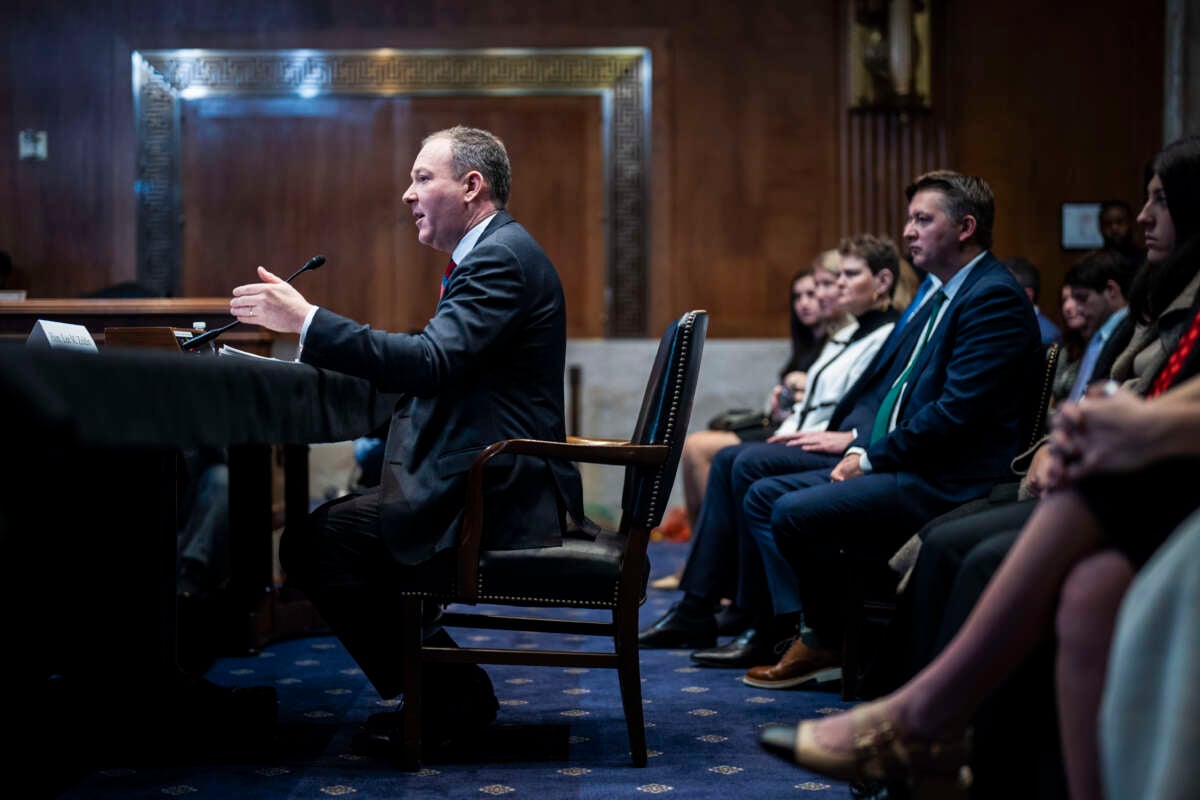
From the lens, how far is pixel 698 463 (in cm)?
491

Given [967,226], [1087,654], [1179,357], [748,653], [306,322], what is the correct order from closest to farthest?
[1087,654] < [1179,357] < [306,322] < [967,226] < [748,653]

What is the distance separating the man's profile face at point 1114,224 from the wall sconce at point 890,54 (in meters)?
1.08

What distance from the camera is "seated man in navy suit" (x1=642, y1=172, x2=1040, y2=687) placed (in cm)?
297

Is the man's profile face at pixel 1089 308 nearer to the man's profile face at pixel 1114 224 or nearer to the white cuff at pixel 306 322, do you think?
the man's profile face at pixel 1114 224

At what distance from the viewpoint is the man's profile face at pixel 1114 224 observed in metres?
6.58

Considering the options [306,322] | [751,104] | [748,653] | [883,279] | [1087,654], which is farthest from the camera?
[751,104]

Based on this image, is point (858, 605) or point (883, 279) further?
point (883, 279)

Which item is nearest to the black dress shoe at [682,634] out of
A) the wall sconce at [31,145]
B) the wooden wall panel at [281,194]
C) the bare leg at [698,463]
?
the bare leg at [698,463]

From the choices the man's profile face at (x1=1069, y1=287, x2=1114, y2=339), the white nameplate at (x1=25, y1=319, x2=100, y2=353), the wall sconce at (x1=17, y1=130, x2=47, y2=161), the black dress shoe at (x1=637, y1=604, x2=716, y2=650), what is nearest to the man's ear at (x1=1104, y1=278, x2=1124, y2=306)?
the man's profile face at (x1=1069, y1=287, x2=1114, y2=339)

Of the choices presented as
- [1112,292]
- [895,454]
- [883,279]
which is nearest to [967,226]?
[895,454]

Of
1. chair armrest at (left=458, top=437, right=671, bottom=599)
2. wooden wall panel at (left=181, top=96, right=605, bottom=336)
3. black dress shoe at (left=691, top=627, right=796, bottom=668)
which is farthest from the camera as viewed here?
wooden wall panel at (left=181, top=96, right=605, bottom=336)

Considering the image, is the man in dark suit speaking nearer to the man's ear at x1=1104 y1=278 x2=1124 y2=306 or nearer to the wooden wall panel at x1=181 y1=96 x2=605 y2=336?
the man's ear at x1=1104 y1=278 x2=1124 y2=306

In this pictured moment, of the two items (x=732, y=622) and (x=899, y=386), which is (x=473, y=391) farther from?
(x=732, y=622)

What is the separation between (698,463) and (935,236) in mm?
1868
